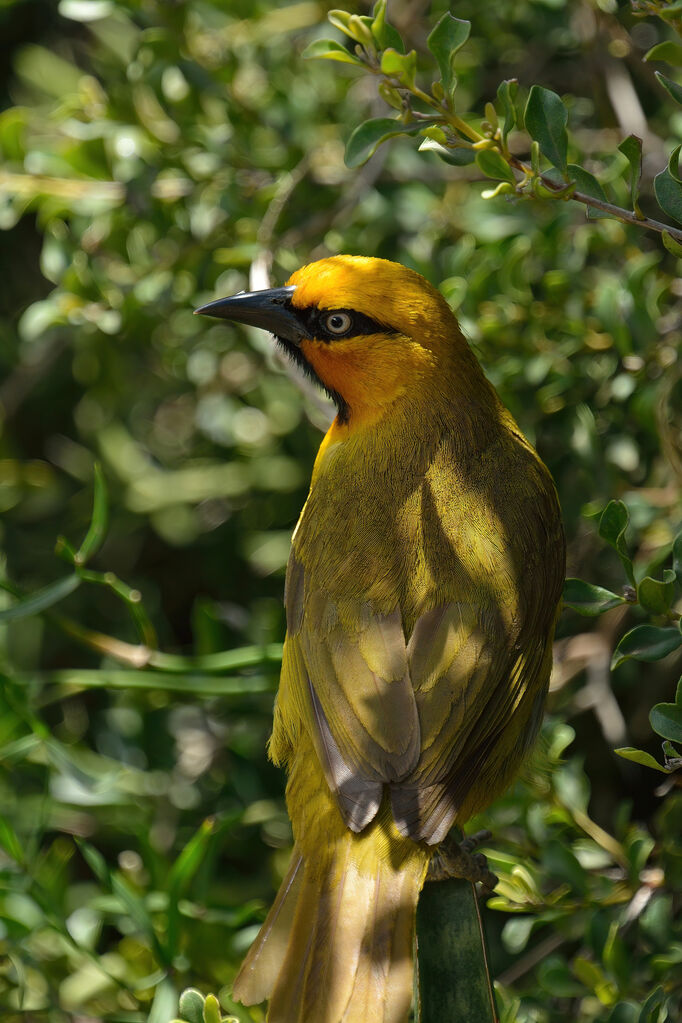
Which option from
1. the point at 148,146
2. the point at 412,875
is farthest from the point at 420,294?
the point at 412,875

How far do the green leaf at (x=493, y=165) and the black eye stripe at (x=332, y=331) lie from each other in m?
0.88

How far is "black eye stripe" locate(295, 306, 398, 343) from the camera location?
3.06 meters

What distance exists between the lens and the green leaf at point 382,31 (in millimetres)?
2150

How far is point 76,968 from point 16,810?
2.10 feet

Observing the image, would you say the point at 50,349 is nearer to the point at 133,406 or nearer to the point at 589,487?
the point at 133,406

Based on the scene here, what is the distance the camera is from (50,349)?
443 centimetres

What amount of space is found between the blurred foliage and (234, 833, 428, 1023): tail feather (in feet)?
0.93

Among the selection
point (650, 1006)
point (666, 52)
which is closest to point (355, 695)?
point (650, 1006)

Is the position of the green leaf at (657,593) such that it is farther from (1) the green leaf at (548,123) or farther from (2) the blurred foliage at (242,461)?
(1) the green leaf at (548,123)

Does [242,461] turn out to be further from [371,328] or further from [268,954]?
[268,954]

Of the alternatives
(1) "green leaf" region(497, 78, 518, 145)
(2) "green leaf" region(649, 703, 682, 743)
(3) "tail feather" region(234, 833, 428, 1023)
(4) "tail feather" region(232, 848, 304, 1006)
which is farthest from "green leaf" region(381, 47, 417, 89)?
(4) "tail feather" region(232, 848, 304, 1006)

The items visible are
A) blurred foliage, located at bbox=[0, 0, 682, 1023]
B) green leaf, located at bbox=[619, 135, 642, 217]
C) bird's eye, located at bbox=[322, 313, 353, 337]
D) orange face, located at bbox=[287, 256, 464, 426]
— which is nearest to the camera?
green leaf, located at bbox=[619, 135, 642, 217]

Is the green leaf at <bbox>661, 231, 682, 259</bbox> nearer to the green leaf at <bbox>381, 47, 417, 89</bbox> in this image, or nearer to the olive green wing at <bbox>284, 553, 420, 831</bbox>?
the green leaf at <bbox>381, 47, 417, 89</bbox>

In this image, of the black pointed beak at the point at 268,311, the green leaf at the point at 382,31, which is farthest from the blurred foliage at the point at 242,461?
the green leaf at the point at 382,31
